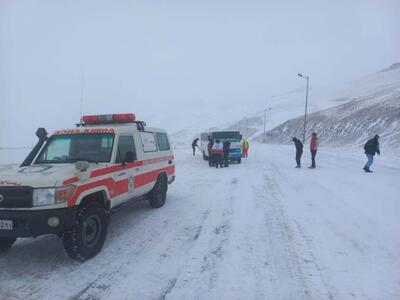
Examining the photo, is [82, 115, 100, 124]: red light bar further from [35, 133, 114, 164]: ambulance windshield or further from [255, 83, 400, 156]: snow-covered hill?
[255, 83, 400, 156]: snow-covered hill

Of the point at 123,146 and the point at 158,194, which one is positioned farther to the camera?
the point at 158,194

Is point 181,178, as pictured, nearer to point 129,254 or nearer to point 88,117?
point 88,117

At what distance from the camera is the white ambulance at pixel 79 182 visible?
15.6 ft

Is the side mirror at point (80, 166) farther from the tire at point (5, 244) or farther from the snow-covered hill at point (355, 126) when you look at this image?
the snow-covered hill at point (355, 126)

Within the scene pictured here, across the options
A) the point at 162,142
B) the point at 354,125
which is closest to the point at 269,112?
the point at 354,125

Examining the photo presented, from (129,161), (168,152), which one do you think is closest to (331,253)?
(129,161)

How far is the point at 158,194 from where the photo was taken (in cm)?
879

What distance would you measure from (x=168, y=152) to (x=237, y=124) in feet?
325

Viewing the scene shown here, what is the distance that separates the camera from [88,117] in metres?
7.77

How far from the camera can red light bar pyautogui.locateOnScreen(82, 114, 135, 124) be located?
766 cm

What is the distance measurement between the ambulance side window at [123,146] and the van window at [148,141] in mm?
616

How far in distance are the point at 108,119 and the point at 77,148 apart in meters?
1.46

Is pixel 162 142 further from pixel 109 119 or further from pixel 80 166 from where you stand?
pixel 80 166

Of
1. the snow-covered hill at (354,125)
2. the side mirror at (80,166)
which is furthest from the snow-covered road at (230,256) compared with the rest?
the snow-covered hill at (354,125)
